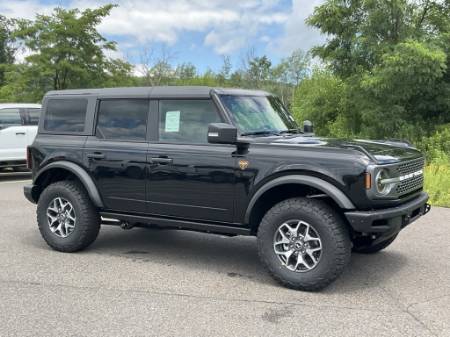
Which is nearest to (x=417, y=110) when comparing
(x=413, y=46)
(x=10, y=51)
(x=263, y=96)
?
(x=413, y=46)

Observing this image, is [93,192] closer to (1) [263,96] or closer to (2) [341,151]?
(1) [263,96]

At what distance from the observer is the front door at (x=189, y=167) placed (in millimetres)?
5188

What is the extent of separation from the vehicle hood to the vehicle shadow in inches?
47.2

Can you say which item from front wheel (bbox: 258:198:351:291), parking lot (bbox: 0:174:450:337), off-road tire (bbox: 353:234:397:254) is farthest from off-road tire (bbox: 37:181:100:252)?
off-road tire (bbox: 353:234:397:254)

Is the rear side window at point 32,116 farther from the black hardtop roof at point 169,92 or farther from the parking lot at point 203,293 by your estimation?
the black hardtop roof at point 169,92

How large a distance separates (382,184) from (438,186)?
231 inches

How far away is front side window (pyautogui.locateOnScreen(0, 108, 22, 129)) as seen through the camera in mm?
13594

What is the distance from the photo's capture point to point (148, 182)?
18.3ft

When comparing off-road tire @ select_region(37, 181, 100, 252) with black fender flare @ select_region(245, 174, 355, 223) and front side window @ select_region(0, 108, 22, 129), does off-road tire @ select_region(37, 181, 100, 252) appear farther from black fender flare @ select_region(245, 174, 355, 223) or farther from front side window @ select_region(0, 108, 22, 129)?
front side window @ select_region(0, 108, 22, 129)

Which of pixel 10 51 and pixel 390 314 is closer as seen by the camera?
pixel 390 314

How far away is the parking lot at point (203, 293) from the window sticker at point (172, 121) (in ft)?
4.69

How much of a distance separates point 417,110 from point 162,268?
50.1 feet

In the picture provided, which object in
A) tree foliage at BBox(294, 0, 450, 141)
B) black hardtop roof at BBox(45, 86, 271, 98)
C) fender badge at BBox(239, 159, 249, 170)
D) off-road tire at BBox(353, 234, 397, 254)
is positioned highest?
tree foliage at BBox(294, 0, 450, 141)

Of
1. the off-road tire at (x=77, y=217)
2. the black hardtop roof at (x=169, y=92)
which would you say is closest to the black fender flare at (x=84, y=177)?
the off-road tire at (x=77, y=217)
